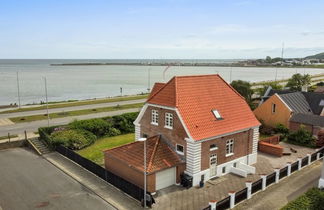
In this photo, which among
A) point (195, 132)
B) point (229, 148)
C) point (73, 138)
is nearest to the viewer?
point (195, 132)

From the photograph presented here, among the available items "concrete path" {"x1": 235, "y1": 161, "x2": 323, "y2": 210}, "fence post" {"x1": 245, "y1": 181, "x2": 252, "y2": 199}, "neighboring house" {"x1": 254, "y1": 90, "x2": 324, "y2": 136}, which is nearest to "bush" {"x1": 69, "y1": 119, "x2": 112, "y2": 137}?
"fence post" {"x1": 245, "y1": 181, "x2": 252, "y2": 199}

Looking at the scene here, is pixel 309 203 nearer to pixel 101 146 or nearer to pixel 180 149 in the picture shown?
pixel 180 149

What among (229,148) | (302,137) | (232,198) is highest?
(229,148)

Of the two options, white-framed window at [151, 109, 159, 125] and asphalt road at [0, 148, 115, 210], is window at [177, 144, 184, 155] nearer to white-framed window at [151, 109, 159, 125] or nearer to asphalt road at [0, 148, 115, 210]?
white-framed window at [151, 109, 159, 125]

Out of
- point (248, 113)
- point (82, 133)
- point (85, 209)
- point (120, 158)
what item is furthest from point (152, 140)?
point (82, 133)

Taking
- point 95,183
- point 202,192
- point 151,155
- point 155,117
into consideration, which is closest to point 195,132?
point 151,155
